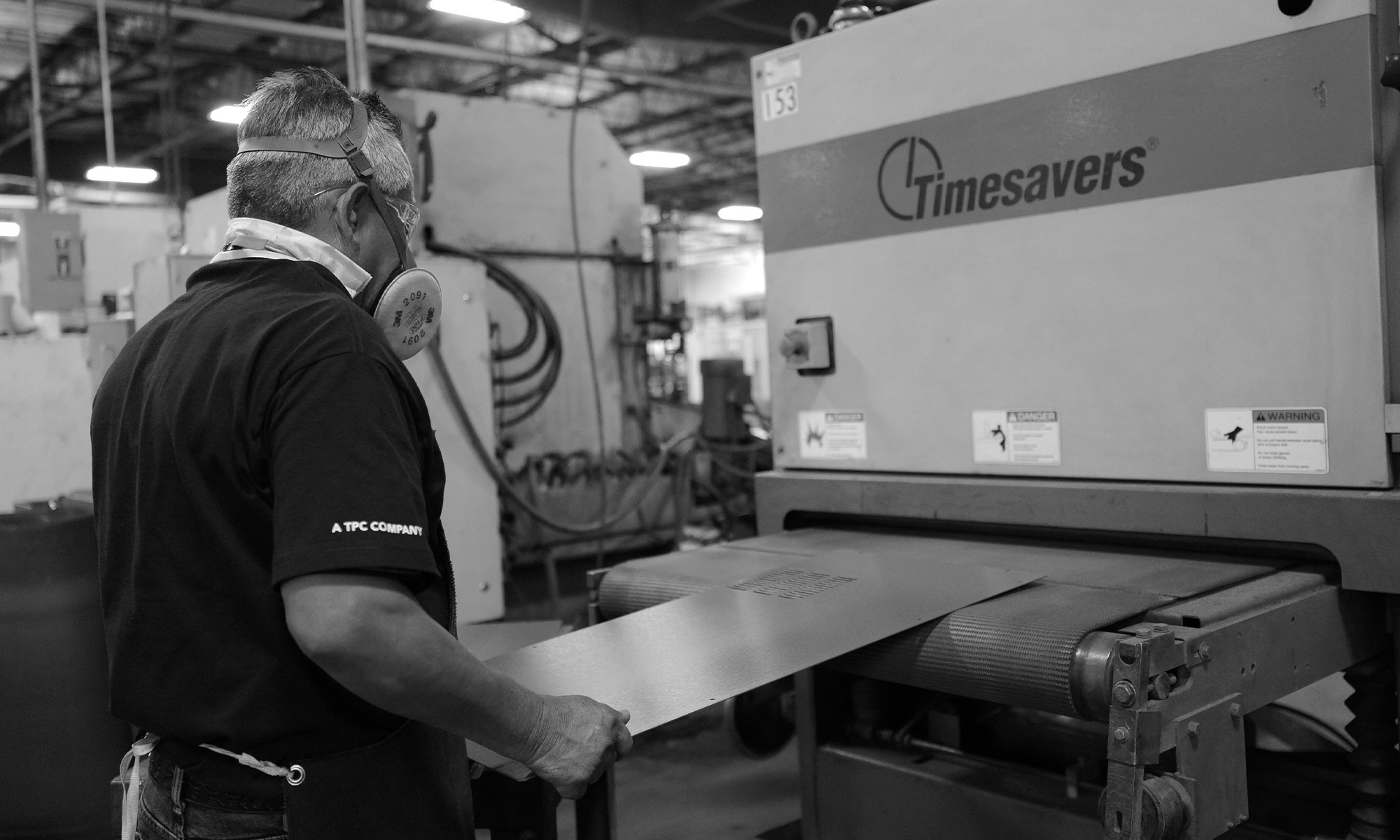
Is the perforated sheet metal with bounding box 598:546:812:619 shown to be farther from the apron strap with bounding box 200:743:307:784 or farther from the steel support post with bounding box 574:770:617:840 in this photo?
the apron strap with bounding box 200:743:307:784

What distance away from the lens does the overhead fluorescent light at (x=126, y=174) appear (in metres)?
9.63

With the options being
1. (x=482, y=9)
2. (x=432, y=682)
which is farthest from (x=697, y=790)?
(x=482, y=9)

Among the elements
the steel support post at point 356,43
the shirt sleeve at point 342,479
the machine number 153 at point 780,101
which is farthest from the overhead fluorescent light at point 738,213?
the shirt sleeve at point 342,479

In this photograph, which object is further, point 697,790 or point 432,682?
point 697,790

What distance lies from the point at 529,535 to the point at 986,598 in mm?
2606

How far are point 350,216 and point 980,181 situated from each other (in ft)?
3.28

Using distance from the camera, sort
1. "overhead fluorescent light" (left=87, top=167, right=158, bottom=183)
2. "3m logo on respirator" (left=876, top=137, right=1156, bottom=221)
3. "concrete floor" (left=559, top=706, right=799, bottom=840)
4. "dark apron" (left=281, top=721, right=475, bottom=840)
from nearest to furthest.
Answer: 1. "dark apron" (left=281, top=721, right=475, bottom=840)
2. "3m logo on respirator" (left=876, top=137, right=1156, bottom=221)
3. "concrete floor" (left=559, top=706, right=799, bottom=840)
4. "overhead fluorescent light" (left=87, top=167, right=158, bottom=183)

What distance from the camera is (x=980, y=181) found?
5.63 feet

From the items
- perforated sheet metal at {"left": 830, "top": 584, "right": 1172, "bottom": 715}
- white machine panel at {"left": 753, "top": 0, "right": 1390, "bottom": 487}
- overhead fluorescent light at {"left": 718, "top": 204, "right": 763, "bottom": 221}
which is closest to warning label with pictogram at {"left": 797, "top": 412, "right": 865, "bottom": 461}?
white machine panel at {"left": 753, "top": 0, "right": 1390, "bottom": 487}

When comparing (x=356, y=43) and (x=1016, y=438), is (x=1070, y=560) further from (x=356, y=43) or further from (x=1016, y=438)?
(x=356, y=43)

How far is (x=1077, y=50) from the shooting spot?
1581 millimetres

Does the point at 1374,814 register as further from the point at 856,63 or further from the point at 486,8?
the point at 486,8

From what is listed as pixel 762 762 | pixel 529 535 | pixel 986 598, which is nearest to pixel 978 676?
pixel 986 598

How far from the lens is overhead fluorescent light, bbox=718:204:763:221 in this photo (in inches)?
543
